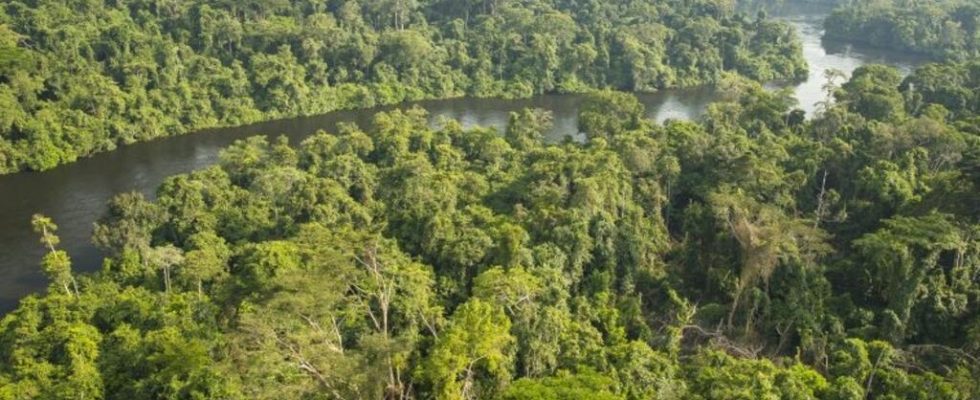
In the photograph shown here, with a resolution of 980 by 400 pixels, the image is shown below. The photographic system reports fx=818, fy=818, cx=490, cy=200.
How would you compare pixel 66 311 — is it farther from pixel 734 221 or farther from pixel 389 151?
pixel 734 221

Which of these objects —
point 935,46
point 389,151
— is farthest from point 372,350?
point 935,46

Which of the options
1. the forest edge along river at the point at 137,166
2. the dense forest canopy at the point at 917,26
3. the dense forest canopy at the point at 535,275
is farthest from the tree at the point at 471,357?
the dense forest canopy at the point at 917,26

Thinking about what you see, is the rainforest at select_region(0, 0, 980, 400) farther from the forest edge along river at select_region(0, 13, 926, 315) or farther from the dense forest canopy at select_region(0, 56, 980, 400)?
the forest edge along river at select_region(0, 13, 926, 315)

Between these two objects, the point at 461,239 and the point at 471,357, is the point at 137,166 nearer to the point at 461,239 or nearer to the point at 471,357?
the point at 461,239

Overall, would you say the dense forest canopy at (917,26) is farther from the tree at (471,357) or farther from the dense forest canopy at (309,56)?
the tree at (471,357)

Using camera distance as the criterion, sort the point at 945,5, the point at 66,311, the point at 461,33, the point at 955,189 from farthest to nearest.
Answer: the point at 945,5 → the point at 461,33 → the point at 955,189 → the point at 66,311

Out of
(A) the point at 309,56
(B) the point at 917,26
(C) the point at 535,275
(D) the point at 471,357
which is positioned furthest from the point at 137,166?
(B) the point at 917,26
